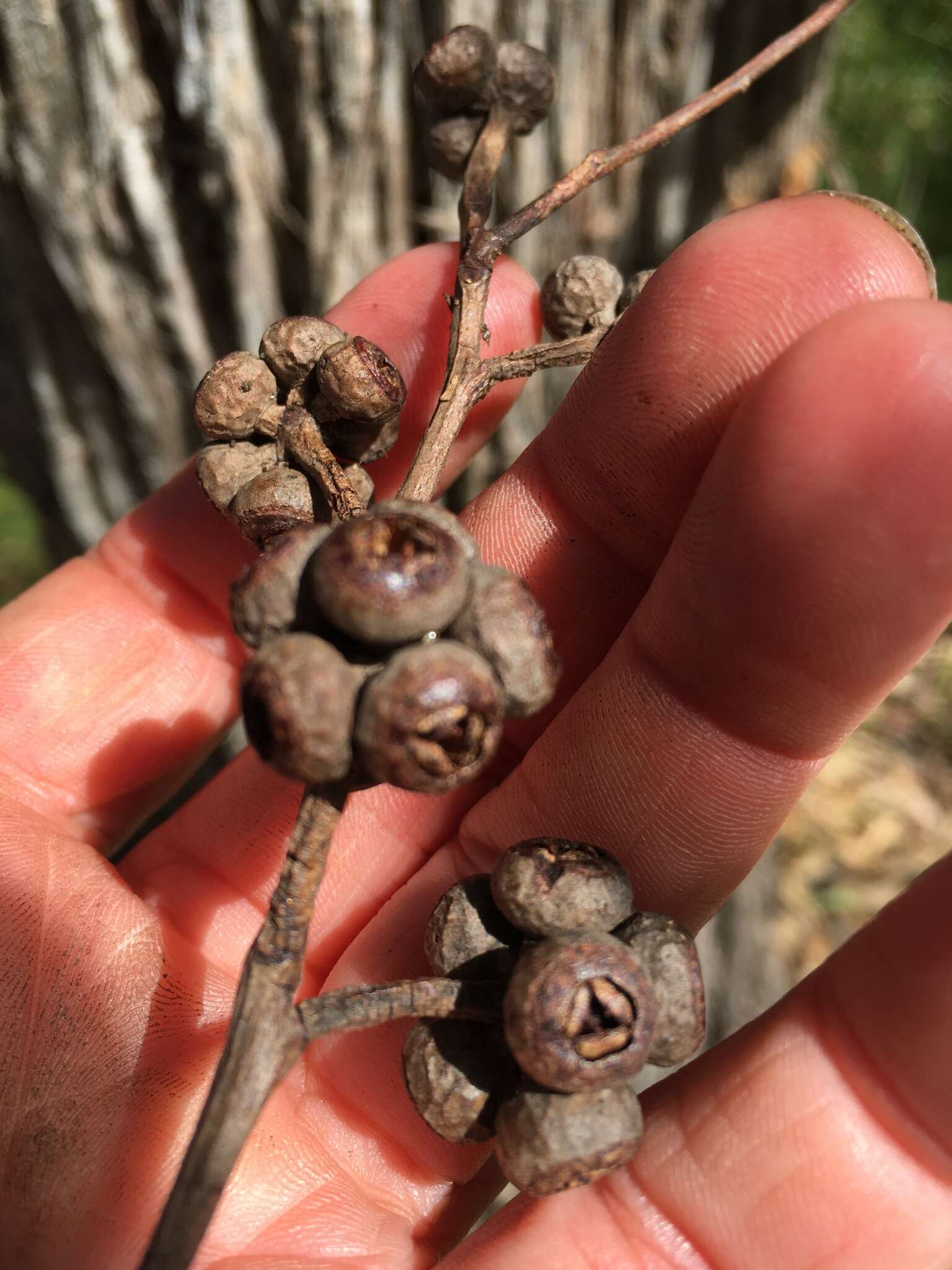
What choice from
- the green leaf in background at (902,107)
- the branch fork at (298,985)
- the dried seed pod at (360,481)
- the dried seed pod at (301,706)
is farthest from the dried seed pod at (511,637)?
the green leaf in background at (902,107)

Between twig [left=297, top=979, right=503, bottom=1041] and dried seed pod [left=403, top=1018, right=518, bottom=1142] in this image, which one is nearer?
twig [left=297, top=979, right=503, bottom=1041]

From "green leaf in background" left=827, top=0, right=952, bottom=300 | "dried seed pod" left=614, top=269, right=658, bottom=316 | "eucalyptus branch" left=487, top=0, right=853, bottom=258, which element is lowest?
"green leaf in background" left=827, top=0, right=952, bottom=300

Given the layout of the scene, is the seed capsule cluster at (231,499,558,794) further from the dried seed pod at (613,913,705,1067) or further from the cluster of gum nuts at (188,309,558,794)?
the dried seed pod at (613,913,705,1067)

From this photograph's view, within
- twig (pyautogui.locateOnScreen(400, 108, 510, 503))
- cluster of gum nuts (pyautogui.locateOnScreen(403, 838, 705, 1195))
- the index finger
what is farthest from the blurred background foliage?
cluster of gum nuts (pyautogui.locateOnScreen(403, 838, 705, 1195))

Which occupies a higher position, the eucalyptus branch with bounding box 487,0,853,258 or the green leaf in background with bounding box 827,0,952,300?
the eucalyptus branch with bounding box 487,0,853,258

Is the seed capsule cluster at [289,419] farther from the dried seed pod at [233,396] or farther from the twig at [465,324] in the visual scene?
the twig at [465,324]

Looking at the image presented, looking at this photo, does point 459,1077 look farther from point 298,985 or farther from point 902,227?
point 902,227

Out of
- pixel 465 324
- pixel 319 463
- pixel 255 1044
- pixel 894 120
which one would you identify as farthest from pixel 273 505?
pixel 894 120

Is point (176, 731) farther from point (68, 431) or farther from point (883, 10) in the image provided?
point (883, 10)

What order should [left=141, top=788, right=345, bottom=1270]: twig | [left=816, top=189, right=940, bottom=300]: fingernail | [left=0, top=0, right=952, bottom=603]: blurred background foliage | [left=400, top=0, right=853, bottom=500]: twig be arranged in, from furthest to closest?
[left=0, top=0, right=952, bottom=603]: blurred background foliage → [left=816, top=189, right=940, bottom=300]: fingernail → [left=400, top=0, right=853, bottom=500]: twig → [left=141, top=788, right=345, bottom=1270]: twig
